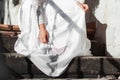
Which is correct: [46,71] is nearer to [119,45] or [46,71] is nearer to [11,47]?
[11,47]

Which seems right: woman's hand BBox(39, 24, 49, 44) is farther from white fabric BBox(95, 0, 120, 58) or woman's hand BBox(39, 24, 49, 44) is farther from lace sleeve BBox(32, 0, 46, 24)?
white fabric BBox(95, 0, 120, 58)

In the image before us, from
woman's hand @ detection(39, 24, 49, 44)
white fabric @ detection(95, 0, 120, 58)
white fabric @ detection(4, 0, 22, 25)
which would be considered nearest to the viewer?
woman's hand @ detection(39, 24, 49, 44)

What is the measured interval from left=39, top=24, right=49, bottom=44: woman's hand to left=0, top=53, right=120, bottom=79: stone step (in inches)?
18.3

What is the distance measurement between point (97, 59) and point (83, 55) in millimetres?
259

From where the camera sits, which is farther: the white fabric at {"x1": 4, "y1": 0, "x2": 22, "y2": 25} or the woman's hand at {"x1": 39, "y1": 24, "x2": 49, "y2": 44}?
the white fabric at {"x1": 4, "y1": 0, "x2": 22, "y2": 25}

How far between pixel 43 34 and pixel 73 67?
2.29 feet

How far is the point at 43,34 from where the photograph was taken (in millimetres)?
5500

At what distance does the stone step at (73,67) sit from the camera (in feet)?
16.8

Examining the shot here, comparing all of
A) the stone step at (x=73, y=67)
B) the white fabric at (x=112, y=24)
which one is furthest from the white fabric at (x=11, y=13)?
the stone step at (x=73, y=67)

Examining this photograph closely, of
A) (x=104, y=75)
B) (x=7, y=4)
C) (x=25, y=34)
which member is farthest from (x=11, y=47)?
(x=7, y=4)

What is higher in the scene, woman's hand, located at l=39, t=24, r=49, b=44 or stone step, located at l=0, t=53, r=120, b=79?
woman's hand, located at l=39, t=24, r=49, b=44

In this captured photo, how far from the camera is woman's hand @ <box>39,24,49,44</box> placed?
17.9ft

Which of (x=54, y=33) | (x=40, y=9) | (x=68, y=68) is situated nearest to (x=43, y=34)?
(x=54, y=33)

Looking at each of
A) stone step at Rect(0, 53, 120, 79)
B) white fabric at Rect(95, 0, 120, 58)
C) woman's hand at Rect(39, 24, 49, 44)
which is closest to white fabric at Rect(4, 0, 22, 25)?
white fabric at Rect(95, 0, 120, 58)
